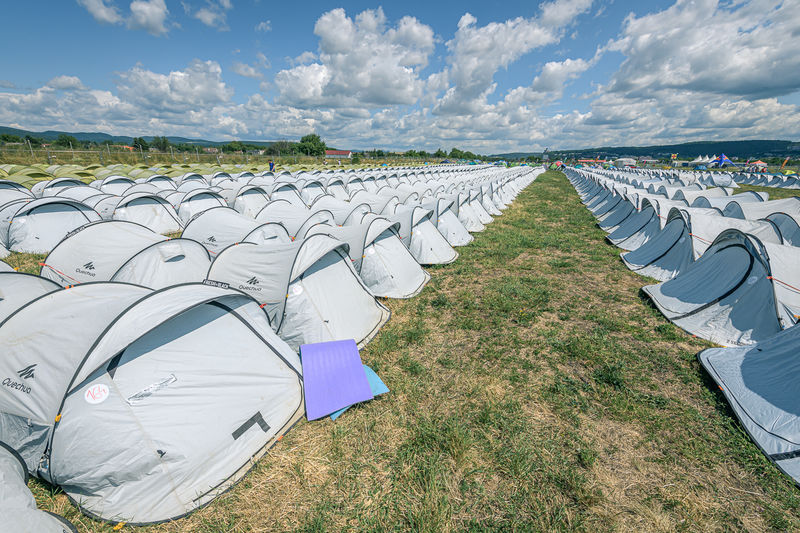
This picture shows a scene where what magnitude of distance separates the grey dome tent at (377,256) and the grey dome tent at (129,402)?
4361 mm

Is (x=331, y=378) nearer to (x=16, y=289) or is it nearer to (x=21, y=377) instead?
(x=21, y=377)

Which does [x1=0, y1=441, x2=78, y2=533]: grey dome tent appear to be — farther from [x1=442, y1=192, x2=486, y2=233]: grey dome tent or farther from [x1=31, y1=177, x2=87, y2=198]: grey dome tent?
[x1=31, y1=177, x2=87, y2=198]: grey dome tent

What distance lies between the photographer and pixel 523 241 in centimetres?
1436

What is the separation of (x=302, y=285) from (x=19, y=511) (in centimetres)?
412

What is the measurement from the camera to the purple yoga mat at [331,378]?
15.5ft

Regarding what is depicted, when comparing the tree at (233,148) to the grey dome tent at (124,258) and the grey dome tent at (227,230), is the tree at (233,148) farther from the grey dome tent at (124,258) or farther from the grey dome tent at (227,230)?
the grey dome tent at (124,258)

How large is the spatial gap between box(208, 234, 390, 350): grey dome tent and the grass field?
0.90 meters

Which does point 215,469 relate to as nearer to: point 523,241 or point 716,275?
point 716,275

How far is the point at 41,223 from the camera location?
437 inches

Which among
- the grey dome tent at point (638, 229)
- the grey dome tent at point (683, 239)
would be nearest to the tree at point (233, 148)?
the grey dome tent at point (638, 229)

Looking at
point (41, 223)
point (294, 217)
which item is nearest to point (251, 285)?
point (294, 217)

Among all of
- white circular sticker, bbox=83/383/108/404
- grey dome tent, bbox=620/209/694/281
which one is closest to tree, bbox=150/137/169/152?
white circular sticker, bbox=83/383/108/404

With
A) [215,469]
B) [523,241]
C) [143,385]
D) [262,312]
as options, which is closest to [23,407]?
[143,385]

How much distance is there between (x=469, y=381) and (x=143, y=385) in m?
4.73
